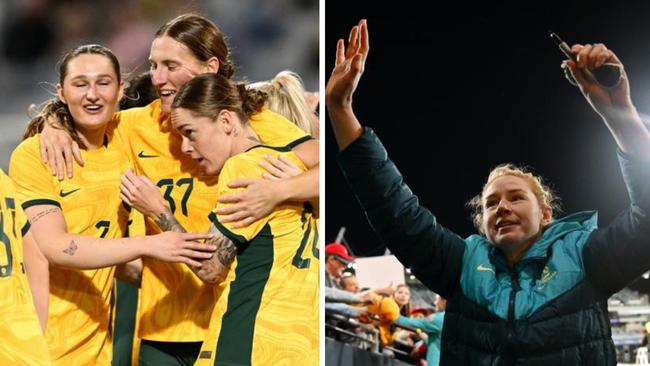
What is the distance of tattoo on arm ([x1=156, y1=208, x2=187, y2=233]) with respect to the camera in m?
2.58

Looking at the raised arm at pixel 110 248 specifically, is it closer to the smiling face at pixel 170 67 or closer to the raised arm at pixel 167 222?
the raised arm at pixel 167 222

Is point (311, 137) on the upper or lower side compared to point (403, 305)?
upper

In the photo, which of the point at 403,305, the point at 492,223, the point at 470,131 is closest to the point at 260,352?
the point at 403,305

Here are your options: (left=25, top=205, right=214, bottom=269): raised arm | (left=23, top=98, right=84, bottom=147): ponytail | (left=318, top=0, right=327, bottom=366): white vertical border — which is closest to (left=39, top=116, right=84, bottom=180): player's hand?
(left=23, top=98, right=84, bottom=147): ponytail

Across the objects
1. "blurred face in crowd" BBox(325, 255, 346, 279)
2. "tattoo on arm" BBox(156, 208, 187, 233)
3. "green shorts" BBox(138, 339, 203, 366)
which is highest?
"tattoo on arm" BBox(156, 208, 187, 233)

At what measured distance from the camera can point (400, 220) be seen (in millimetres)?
2812

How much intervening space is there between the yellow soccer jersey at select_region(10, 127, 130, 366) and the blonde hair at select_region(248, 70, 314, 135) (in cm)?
50

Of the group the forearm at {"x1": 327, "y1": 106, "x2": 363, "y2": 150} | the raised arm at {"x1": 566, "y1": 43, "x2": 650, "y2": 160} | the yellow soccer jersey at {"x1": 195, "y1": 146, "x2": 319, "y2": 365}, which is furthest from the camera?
the forearm at {"x1": 327, "y1": 106, "x2": 363, "y2": 150}

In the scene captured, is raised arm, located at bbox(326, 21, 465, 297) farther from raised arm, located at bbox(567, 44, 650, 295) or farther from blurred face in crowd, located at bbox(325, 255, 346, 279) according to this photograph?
raised arm, located at bbox(567, 44, 650, 295)

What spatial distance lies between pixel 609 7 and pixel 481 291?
38.5 inches

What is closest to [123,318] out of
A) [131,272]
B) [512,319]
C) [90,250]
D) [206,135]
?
[131,272]

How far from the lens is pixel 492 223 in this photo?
9.12 feet

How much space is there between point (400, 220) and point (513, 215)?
333 millimetres

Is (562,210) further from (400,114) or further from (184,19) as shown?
(184,19)
